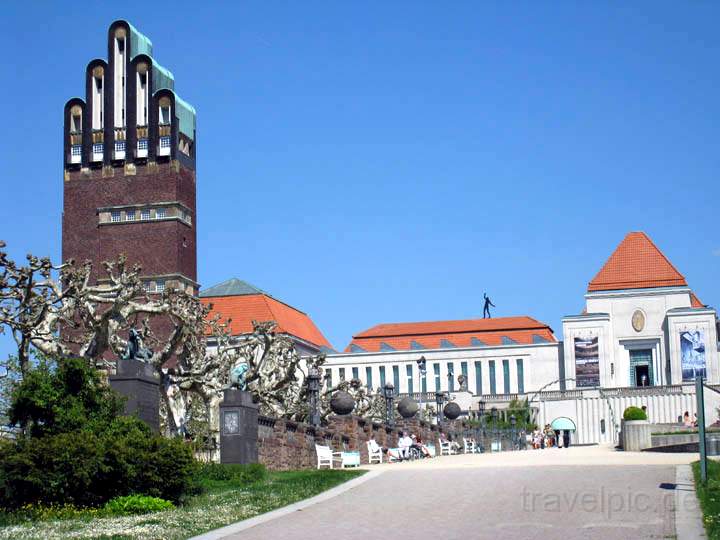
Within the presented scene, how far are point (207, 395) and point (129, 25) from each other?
157ft

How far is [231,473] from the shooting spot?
81.0ft

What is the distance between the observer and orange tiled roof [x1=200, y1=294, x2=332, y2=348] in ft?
306

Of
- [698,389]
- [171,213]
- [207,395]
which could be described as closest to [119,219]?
[171,213]

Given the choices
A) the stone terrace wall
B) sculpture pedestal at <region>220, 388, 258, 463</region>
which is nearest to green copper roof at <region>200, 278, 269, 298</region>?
the stone terrace wall

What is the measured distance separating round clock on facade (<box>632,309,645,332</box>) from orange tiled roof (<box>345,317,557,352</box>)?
8.68m

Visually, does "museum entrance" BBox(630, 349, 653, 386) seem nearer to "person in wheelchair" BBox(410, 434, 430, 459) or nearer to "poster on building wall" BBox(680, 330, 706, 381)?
"poster on building wall" BBox(680, 330, 706, 381)

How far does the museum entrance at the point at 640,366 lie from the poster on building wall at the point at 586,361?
3.45 meters

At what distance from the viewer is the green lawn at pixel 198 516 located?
17.1 metres

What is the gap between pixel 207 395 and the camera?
38969 millimetres

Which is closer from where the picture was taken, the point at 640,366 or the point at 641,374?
the point at 640,366

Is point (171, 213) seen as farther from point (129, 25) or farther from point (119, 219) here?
point (129, 25)

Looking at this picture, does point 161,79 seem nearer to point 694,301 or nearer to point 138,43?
point 138,43

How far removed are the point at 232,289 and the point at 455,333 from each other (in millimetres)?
19393

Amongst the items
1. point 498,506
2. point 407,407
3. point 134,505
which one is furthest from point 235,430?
point 407,407
